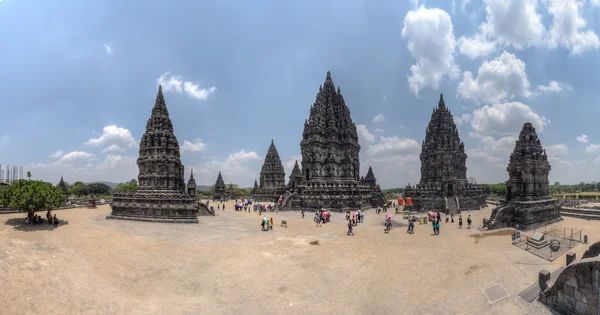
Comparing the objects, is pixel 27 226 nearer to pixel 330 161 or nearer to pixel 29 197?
pixel 29 197

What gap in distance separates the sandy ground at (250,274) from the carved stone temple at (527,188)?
478 centimetres

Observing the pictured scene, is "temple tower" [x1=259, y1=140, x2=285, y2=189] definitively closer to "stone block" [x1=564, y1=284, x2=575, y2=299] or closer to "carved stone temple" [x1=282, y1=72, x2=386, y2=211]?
"carved stone temple" [x1=282, y1=72, x2=386, y2=211]

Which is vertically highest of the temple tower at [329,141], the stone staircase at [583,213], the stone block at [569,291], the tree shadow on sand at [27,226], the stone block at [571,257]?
the temple tower at [329,141]

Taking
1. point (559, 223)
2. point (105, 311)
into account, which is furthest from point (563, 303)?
point (559, 223)

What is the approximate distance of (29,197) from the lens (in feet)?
59.2

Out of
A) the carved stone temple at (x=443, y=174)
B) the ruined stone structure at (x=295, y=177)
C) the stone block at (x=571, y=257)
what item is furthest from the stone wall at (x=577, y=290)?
the ruined stone structure at (x=295, y=177)

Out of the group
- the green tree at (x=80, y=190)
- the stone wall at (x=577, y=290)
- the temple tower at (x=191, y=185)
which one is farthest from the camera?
the green tree at (x=80, y=190)

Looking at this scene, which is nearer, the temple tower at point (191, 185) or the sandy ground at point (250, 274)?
the sandy ground at point (250, 274)

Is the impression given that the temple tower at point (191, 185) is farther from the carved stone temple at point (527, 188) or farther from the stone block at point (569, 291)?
the stone block at point (569, 291)

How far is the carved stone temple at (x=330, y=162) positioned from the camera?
125ft

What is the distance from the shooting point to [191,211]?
25.0m

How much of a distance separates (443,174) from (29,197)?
51.2 m

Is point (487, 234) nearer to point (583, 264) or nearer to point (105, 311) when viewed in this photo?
point (583, 264)

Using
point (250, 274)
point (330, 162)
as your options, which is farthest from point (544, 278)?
point (330, 162)
